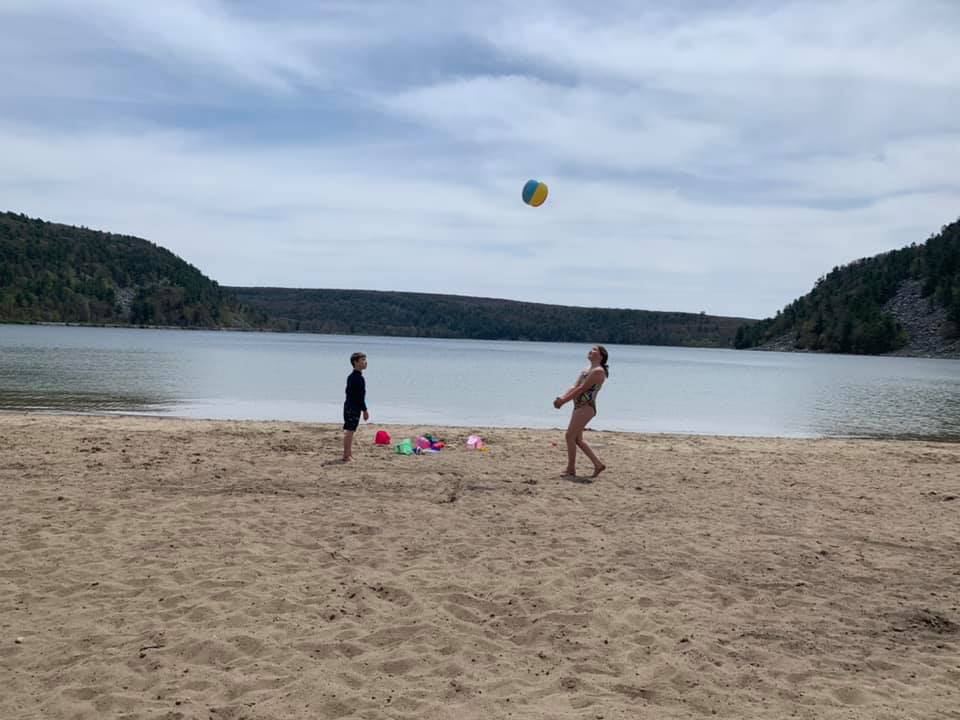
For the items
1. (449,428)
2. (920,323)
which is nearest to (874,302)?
(920,323)

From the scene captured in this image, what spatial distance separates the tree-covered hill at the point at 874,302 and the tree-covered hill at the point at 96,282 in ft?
436

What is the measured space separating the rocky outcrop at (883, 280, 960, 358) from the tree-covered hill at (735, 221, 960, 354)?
29 cm

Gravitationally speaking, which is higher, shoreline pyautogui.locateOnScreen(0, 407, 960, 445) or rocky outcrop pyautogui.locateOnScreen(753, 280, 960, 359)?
rocky outcrop pyautogui.locateOnScreen(753, 280, 960, 359)

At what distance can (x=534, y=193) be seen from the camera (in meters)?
14.6

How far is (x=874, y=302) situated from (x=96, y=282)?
157242 mm

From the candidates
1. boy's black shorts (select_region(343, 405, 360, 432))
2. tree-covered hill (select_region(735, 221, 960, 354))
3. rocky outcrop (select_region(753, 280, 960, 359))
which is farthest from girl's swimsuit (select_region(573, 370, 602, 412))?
tree-covered hill (select_region(735, 221, 960, 354))

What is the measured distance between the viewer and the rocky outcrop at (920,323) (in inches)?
5089

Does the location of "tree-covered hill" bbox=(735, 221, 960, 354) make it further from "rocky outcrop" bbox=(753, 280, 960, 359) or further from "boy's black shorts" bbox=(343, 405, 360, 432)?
"boy's black shorts" bbox=(343, 405, 360, 432)

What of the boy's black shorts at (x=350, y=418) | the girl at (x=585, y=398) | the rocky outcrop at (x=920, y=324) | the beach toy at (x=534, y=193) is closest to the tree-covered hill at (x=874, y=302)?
the rocky outcrop at (x=920, y=324)

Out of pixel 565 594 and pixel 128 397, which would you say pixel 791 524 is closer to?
pixel 565 594

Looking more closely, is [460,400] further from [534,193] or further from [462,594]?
[462,594]

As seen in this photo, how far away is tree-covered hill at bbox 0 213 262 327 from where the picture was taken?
151750 millimetres

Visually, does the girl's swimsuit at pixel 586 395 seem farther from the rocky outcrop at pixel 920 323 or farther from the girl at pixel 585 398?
the rocky outcrop at pixel 920 323

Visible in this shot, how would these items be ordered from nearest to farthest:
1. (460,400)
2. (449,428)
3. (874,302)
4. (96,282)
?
Answer: (449,428) → (460,400) → (874,302) → (96,282)
